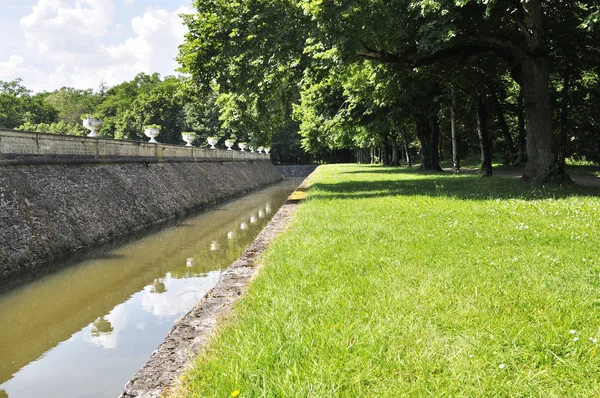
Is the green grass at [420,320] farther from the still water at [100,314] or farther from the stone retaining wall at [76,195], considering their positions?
the stone retaining wall at [76,195]

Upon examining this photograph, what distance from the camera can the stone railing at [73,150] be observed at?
449 inches

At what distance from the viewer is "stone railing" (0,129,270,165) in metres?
11.4

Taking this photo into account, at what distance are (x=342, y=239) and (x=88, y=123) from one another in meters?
12.5

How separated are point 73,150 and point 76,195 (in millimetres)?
2425

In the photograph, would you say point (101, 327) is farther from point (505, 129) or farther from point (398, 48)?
point (505, 129)

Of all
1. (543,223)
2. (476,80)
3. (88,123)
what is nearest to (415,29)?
(476,80)

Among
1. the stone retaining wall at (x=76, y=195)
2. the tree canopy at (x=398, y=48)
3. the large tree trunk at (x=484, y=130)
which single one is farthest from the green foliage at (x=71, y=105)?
the large tree trunk at (x=484, y=130)

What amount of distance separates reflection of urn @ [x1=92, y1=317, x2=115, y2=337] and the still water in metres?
0.01

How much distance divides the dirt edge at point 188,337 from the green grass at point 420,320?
0.19 m

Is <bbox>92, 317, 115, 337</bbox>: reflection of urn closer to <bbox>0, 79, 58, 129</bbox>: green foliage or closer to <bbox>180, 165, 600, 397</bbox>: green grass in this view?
<bbox>180, 165, 600, 397</bbox>: green grass

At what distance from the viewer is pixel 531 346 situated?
3232 mm

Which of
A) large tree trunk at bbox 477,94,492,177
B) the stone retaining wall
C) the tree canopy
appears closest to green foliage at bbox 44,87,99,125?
the stone retaining wall

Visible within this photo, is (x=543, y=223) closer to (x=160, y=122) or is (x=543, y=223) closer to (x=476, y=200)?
(x=476, y=200)

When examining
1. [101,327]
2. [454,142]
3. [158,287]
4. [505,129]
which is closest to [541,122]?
[454,142]
